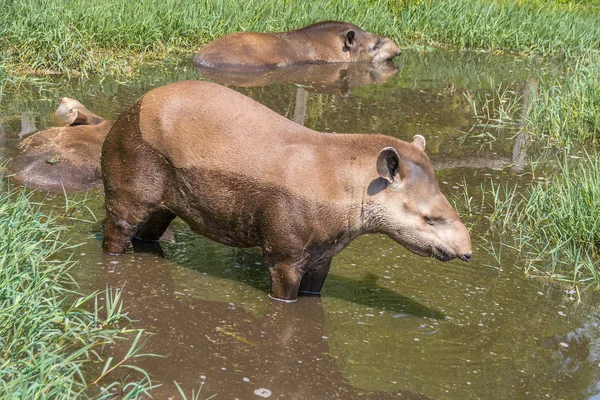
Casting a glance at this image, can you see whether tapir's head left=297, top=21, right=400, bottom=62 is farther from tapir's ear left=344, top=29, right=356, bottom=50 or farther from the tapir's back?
the tapir's back

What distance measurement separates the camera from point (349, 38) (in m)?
15.1

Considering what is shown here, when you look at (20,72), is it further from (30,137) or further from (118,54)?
(30,137)

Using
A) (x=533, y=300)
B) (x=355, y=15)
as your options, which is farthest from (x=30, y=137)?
(x=355, y=15)

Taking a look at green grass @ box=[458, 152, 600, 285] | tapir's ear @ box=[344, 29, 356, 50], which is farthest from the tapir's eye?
tapir's ear @ box=[344, 29, 356, 50]

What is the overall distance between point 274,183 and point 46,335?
6.10 feet

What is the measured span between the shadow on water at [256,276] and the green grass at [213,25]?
4122 millimetres

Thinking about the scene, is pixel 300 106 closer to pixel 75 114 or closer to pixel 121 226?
pixel 75 114

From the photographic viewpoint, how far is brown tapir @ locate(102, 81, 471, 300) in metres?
5.79

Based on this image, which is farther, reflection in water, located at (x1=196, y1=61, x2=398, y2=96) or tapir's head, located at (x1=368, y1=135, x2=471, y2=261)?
reflection in water, located at (x1=196, y1=61, x2=398, y2=96)

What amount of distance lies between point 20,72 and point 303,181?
624cm

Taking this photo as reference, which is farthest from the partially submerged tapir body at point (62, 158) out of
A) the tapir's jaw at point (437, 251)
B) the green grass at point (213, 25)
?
the tapir's jaw at point (437, 251)

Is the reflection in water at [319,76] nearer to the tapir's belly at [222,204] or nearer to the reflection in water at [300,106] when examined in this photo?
the reflection in water at [300,106]

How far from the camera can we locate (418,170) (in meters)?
5.85

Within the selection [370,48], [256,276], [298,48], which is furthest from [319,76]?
[256,276]
